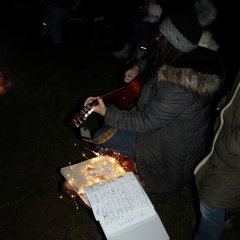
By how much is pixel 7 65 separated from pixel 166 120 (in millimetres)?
4307

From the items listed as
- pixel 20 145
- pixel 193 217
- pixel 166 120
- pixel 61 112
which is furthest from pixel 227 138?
pixel 61 112

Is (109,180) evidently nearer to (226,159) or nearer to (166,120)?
(166,120)

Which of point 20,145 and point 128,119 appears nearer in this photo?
point 128,119

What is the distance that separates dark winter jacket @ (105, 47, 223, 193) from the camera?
2.85 m

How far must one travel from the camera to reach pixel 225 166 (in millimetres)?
2479

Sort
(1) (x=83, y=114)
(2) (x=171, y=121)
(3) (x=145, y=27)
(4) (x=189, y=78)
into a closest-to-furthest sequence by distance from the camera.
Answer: (4) (x=189, y=78), (2) (x=171, y=121), (1) (x=83, y=114), (3) (x=145, y=27)


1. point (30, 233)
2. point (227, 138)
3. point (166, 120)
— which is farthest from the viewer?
point (30, 233)

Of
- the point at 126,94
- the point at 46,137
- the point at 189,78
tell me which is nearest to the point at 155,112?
the point at 189,78

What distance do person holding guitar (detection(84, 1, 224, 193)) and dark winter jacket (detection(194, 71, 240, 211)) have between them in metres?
0.48

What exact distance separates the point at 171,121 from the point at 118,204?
0.86m

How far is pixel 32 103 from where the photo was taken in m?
5.27

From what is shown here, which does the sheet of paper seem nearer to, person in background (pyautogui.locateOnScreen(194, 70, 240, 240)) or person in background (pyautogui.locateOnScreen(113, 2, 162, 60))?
person in background (pyautogui.locateOnScreen(194, 70, 240, 240))

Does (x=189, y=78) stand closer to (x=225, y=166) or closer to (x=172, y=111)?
(x=172, y=111)

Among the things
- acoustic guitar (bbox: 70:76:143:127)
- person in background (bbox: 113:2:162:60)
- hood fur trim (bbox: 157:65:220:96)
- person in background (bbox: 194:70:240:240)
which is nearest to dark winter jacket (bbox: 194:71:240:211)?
person in background (bbox: 194:70:240:240)
